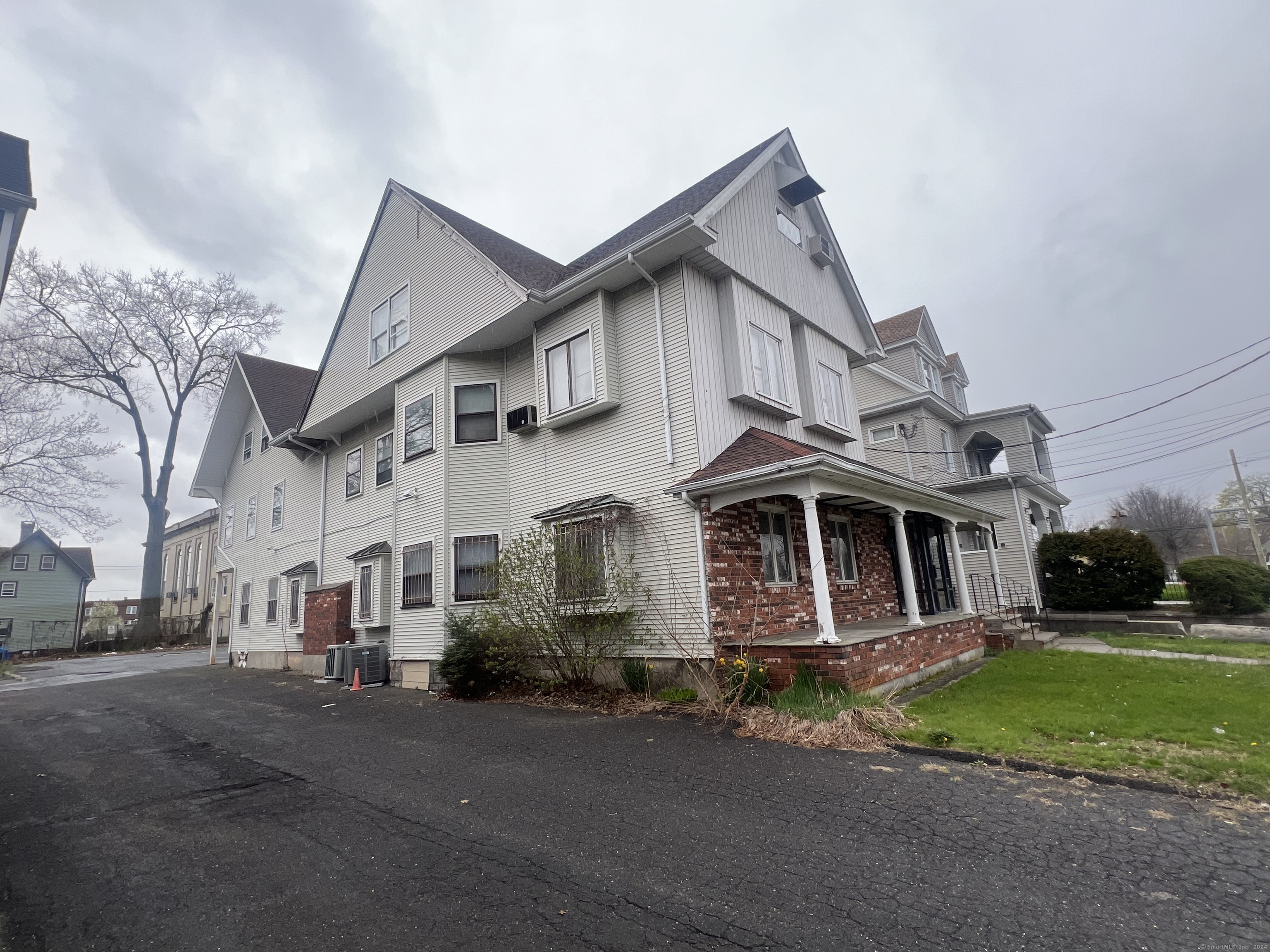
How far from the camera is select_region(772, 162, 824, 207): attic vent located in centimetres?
1312

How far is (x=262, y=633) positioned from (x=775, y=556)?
17.1 meters

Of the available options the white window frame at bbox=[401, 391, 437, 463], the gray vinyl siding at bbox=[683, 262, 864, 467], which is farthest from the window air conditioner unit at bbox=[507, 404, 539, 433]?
the gray vinyl siding at bbox=[683, 262, 864, 467]

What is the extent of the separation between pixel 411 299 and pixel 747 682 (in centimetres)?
1150

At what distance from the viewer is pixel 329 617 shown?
15.0 metres

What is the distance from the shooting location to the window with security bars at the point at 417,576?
40.0ft

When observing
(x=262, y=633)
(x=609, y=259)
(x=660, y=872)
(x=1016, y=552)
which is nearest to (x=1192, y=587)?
(x=1016, y=552)

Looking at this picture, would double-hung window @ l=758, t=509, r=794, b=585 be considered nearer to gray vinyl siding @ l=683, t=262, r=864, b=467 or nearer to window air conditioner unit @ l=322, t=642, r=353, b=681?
gray vinyl siding @ l=683, t=262, r=864, b=467

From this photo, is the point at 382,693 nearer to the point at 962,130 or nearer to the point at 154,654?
the point at 962,130

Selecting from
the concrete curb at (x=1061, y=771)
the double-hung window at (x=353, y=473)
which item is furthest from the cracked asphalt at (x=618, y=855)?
the double-hung window at (x=353, y=473)

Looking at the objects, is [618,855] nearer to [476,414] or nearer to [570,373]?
[570,373]

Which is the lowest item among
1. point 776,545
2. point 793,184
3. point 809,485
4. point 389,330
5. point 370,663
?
point 370,663

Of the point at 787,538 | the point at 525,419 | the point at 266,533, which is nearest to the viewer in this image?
the point at 787,538

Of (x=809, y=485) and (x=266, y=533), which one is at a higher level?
(x=266, y=533)

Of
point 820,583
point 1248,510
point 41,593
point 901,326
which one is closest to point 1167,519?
point 1248,510
